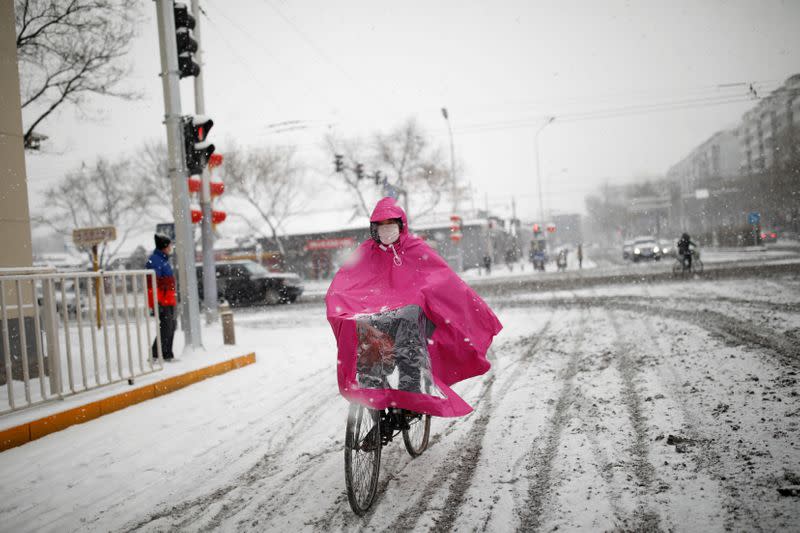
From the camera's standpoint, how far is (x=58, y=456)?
14.1 feet

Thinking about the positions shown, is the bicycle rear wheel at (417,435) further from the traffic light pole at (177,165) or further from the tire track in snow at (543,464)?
the traffic light pole at (177,165)

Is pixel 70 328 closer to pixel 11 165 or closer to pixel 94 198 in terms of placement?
pixel 11 165

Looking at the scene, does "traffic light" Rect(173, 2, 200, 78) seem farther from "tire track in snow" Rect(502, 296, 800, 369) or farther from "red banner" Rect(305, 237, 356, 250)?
"red banner" Rect(305, 237, 356, 250)

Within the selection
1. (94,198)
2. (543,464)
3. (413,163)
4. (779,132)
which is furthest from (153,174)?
(779,132)

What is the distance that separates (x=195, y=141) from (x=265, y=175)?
27.0 m

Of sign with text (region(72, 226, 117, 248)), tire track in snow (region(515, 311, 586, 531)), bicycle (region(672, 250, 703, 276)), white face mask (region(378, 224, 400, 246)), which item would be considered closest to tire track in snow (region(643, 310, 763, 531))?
tire track in snow (region(515, 311, 586, 531))

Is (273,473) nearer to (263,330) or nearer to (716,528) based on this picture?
(716,528)

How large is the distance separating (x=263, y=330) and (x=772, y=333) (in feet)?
33.1

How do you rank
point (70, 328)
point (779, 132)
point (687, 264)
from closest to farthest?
point (70, 328) → point (687, 264) → point (779, 132)

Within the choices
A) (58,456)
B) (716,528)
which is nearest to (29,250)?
(58,456)

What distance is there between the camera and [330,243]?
42.2 metres

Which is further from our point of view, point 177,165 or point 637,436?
point 177,165

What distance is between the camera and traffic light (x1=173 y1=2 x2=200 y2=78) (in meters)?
7.85

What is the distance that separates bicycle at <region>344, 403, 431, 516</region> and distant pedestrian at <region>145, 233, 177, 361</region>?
5.08 m
